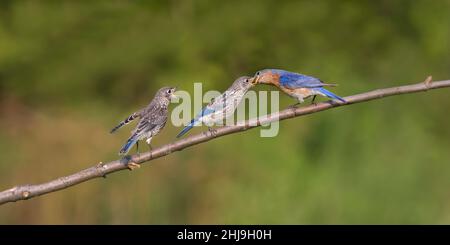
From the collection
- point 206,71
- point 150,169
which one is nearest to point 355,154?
point 150,169

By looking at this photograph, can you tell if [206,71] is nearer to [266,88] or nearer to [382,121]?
[266,88]

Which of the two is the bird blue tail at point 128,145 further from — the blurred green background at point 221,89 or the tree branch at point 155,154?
the blurred green background at point 221,89

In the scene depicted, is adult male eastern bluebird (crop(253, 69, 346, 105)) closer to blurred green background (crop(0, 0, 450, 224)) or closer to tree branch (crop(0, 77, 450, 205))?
tree branch (crop(0, 77, 450, 205))

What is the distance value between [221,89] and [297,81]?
5.21m

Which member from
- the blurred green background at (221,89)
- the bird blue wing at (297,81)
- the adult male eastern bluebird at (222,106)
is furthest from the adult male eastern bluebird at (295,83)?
the blurred green background at (221,89)

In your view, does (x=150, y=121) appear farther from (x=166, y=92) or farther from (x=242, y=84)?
(x=242, y=84)

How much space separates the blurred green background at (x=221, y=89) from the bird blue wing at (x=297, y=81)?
2680 millimetres

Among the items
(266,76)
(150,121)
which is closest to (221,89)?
(266,76)

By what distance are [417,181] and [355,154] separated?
24.1 inches

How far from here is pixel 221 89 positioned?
32.8ft

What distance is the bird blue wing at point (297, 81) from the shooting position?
475cm

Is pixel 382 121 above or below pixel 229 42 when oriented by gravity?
below

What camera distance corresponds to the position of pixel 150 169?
7656 millimetres

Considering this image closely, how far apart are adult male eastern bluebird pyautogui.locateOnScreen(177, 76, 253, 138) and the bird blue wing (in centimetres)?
21
